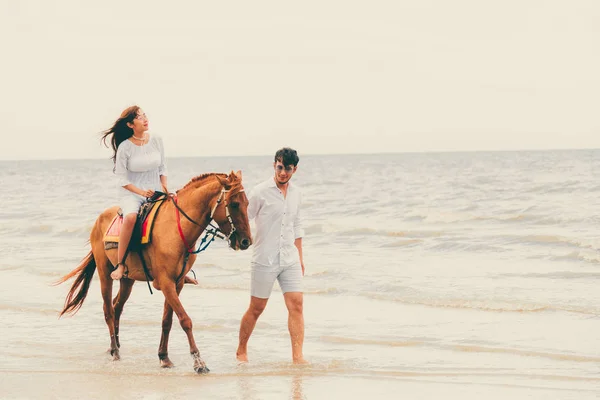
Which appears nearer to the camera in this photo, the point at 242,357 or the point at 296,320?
the point at 296,320

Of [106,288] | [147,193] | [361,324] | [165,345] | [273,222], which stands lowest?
[361,324]

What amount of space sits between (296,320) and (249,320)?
0.47m

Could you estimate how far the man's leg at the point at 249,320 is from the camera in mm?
7562

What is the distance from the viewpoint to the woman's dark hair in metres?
7.68

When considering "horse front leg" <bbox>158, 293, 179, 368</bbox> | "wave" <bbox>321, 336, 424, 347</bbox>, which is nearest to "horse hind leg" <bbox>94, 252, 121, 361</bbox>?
"horse front leg" <bbox>158, 293, 179, 368</bbox>

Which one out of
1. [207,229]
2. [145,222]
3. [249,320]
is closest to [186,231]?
[207,229]

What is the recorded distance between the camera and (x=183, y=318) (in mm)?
7301

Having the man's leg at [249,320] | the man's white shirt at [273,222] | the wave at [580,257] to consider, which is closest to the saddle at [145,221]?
the man's white shirt at [273,222]

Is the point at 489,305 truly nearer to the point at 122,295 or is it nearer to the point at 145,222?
the point at 122,295

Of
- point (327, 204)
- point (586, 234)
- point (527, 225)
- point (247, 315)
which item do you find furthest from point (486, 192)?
point (247, 315)

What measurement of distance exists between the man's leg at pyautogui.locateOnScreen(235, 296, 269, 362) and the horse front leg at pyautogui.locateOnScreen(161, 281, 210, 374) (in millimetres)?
474

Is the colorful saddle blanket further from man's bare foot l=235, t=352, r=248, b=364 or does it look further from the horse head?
man's bare foot l=235, t=352, r=248, b=364

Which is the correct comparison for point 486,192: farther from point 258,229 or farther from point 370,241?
point 258,229

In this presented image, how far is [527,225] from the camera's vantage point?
22.9 meters
